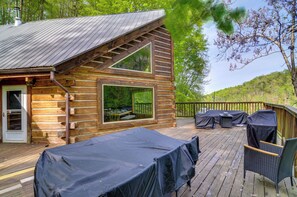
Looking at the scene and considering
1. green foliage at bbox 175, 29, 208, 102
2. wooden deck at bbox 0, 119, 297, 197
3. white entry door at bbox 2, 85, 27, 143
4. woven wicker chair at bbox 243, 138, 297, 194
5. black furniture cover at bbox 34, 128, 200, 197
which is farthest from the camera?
green foliage at bbox 175, 29, 208, 102

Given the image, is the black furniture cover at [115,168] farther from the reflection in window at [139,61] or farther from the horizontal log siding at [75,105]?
the reflection in window at [139,61]

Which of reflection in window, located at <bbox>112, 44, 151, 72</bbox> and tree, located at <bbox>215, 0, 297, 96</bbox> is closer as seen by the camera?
tree, located at <bbox>215, 0, 297, 96</bbox>

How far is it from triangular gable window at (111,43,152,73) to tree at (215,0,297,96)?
110 inches

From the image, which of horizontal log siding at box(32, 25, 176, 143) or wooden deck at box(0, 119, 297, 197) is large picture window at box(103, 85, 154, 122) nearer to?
horizontal log siding at box(32, 25, 176, 143)

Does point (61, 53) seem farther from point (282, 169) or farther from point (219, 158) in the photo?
point (282, 169)

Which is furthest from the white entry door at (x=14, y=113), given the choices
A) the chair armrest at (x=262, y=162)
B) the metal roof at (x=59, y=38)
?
the chair armrest at (x=262, y=162)

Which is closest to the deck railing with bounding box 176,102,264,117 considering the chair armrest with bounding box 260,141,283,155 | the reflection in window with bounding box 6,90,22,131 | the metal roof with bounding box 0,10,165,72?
the metal roof with bounding box 0,10,165,72

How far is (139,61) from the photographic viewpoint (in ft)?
26.3

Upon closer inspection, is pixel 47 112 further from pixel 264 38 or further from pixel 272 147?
pixel 264 38

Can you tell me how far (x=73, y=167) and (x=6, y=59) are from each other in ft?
18.6

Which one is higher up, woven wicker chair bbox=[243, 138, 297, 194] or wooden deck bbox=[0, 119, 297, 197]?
woven wicker chair bbox=[243, 138, 297, 194]

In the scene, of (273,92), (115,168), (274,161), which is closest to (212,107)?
(273,92)

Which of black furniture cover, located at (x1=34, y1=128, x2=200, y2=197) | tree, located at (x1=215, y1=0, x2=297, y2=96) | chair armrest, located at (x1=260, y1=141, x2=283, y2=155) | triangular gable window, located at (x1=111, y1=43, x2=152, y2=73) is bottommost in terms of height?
chair armrest, located at (x1=260, y1=141, x2=283, y2=155)

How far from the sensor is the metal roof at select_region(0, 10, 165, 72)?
565 cm
